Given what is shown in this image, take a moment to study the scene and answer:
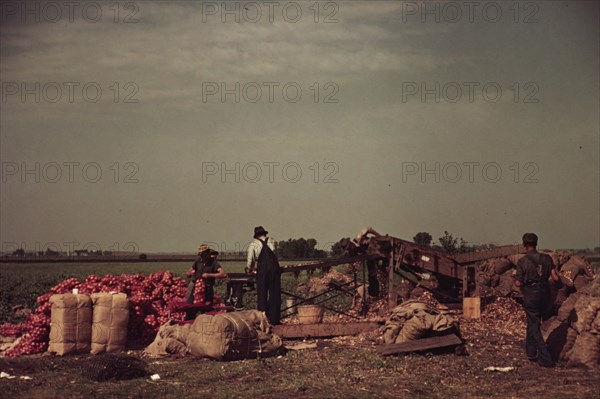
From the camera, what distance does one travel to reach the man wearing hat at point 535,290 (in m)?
12.5

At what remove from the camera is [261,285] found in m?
16.6

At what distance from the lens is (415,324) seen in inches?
560

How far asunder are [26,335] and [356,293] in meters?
9.26

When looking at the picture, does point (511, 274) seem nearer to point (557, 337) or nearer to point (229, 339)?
point (557, 337)

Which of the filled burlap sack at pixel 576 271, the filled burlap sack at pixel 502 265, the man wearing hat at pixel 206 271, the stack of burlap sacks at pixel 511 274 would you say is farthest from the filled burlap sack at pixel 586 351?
the filled burlap sack at pixel 502 265

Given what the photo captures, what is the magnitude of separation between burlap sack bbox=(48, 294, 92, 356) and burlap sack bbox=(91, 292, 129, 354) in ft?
0.49

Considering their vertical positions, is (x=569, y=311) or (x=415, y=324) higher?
(x=569, y=311)

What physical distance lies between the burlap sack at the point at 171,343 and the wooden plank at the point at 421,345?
11.7 ft

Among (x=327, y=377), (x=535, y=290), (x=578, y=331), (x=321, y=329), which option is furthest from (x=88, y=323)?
(x=578, y=331)

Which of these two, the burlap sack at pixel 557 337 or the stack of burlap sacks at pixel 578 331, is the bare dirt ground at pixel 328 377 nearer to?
the stack of burlap sacks at pixel 578 331

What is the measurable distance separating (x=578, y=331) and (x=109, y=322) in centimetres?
854

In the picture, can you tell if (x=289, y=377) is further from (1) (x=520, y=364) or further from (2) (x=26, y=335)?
(2) (x=26, y=335)

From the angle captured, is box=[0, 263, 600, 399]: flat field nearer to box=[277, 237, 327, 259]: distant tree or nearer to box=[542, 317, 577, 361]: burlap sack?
box=[542, 317, 577, 361]: burlap sack

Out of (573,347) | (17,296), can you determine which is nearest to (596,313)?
(573,347)
